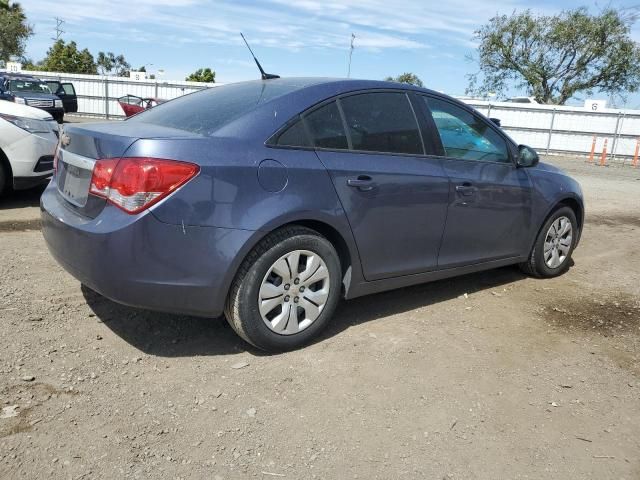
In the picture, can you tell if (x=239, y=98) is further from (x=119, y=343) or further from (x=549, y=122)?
(x=549, y=122)

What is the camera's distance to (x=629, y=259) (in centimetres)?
641

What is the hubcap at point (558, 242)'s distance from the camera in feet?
17.2

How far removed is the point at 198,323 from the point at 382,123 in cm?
181

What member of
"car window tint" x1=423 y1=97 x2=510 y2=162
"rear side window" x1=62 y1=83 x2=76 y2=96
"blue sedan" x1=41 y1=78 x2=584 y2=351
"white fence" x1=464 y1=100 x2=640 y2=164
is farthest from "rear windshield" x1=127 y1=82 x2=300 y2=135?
"rear side window" x1=62 y1=83 x2=76 y2=96

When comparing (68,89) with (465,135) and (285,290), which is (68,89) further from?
(285,290)

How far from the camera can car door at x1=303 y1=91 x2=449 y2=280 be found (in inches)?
139

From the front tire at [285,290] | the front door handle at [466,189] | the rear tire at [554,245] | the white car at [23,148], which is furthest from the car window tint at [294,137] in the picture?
the white car at [23,148]

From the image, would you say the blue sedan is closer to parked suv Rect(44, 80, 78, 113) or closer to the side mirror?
the side mirror

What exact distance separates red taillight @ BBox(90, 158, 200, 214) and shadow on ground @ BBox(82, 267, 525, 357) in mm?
984

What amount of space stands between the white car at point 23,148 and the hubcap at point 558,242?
551 centimetres

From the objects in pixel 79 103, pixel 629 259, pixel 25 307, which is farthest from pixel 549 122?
pixel 25 307

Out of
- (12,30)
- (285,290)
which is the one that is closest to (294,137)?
(285,290)

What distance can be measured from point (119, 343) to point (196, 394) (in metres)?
0.77

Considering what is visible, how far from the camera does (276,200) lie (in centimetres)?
319
